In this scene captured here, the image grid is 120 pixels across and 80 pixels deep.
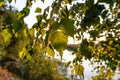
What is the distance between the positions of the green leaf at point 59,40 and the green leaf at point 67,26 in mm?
31

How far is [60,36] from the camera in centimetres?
168

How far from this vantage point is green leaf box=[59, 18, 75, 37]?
65.5 inches

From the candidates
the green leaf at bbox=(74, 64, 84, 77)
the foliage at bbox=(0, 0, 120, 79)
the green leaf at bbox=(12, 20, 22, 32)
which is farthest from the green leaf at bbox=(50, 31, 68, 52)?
the green leaf at bbox=(74, 64, 84, 77)

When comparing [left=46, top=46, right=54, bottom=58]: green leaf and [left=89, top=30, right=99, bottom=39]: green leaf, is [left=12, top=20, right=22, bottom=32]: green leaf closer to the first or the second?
[left=46, top=46, right=54, bottom=58]: green leaf

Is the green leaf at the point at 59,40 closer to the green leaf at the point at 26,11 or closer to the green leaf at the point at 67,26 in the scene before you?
the green leaf at the point at 67,26

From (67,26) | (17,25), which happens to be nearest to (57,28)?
(67,26)

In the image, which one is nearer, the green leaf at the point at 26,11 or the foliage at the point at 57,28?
the foliage at the point at 57,28

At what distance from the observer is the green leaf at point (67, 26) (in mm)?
1664

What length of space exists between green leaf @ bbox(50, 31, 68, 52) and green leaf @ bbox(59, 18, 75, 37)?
0.10 feet

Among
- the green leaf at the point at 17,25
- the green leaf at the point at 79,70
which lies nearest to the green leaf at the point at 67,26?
the green leaf at the point at 17,25

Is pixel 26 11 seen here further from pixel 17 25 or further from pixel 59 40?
pixel 59 40

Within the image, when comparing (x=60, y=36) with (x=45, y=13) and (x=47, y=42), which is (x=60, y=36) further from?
(x=45, y=13)

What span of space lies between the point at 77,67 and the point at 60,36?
37.8 inches

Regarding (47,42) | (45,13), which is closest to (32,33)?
(45,13)
